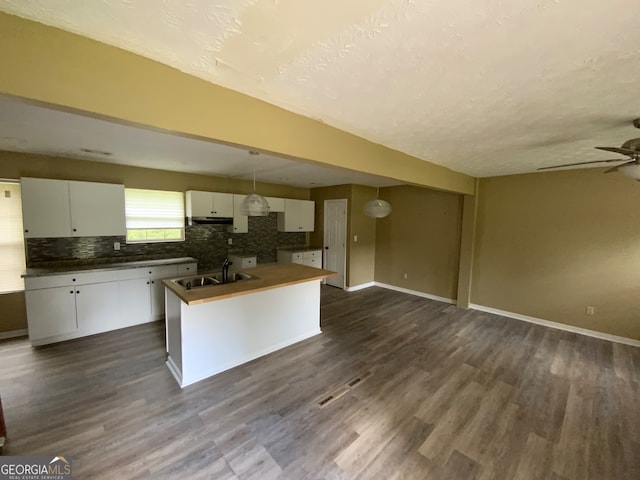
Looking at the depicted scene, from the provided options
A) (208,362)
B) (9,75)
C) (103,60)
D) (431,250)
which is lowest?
(208,362)

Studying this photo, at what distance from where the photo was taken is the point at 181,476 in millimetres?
1567

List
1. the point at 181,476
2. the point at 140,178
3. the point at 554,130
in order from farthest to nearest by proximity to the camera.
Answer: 1. the point at 140,178
2. the point at 554,130
3. the point at 181,476

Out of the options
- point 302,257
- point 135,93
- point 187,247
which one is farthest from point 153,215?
point 135,93

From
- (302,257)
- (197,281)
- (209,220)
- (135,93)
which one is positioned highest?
(135,93)

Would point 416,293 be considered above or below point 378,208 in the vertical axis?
below

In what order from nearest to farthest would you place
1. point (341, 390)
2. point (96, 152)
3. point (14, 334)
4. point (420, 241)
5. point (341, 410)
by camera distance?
point (341, 410) < point (341, 390) < point (96, 152) < point (14, 334) < point (420, 241)

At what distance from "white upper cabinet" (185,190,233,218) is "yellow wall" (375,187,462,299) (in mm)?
3478

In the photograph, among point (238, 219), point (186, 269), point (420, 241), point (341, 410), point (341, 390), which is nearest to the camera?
point (341, 410)

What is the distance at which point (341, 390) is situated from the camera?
2395 mm

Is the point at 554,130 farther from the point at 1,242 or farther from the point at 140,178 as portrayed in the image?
the point at 1,242

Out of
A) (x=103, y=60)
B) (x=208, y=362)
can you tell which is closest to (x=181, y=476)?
(x=208, y=362)

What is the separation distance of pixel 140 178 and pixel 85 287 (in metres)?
1.81
